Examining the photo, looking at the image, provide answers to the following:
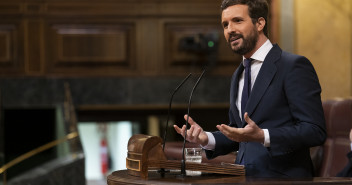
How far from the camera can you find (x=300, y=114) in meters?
1.95

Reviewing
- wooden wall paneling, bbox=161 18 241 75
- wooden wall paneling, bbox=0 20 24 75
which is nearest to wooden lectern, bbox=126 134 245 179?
wooden wall paneling, bbox=161 18 241 75

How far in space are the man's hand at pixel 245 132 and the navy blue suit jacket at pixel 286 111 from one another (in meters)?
0.10

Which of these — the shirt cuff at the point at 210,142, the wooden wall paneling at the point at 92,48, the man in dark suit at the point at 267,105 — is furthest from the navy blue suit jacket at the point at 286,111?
the wooden wall paneling at the point at 92,48

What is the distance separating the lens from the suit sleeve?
74.2 inches

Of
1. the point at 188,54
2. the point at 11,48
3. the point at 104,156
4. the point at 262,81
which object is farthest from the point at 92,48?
the point at 262,81

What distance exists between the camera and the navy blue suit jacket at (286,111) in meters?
1.92

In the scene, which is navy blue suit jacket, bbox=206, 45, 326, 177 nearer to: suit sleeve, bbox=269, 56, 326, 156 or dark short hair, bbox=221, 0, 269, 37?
suit sleeve, bbox=269, 56, 326, 156

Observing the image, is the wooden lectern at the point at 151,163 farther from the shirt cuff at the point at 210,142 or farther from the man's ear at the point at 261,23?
the man's ear at the point at 261,23

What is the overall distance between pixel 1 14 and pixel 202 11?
2015 millimetres

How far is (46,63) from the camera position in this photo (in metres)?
5.98

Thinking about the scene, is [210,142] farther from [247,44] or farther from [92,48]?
[92,48]

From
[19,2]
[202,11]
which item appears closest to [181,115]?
[202,11]

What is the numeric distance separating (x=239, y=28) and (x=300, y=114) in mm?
374

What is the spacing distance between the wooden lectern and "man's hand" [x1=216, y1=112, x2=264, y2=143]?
0.13 metres
